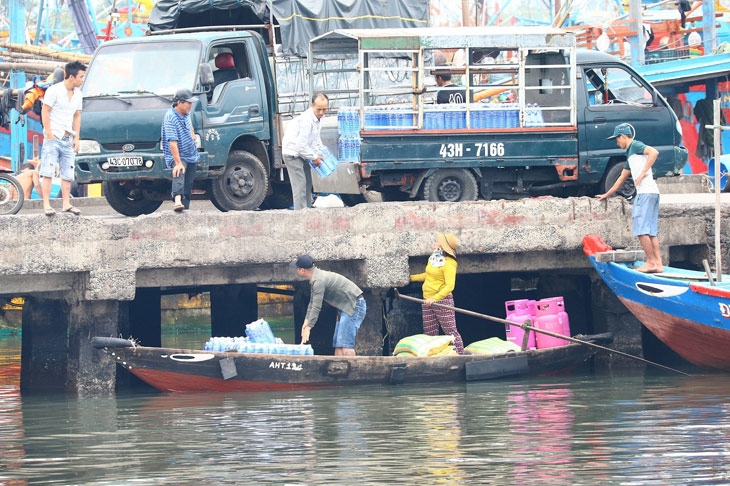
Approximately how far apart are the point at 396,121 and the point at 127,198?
11.3 ft

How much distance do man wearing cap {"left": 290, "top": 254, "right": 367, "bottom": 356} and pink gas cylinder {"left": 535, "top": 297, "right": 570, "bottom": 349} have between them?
2.10 meters

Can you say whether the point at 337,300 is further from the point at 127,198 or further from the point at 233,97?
the point at 127,198

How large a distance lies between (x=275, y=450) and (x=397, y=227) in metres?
4.13

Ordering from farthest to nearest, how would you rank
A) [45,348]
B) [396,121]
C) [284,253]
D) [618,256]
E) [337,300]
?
[396,121], [45,348], [618,256], [284,253], [337,300]

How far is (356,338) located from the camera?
12.8m

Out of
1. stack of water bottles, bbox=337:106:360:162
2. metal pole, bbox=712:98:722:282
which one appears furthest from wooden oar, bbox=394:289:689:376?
stack of water bottles, bbox=337:106:360:162

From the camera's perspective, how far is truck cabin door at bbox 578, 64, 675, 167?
14.1 metres

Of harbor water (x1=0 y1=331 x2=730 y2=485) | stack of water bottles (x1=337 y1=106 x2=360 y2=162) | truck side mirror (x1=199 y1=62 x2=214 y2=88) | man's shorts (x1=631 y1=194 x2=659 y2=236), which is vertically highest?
truck side mirror (x1=199 y1=62 x2=214 y2=88)

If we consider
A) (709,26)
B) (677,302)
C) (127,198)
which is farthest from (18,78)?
(677,302)

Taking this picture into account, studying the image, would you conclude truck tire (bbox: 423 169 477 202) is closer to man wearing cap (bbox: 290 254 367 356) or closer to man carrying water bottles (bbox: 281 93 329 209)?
man carrying water bottles (bbox: 281 93 329 209)

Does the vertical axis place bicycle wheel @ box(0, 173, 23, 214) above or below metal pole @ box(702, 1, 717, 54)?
below

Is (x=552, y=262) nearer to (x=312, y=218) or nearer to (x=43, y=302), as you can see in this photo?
(x=312, y=218)

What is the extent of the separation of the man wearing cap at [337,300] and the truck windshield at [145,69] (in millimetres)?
2918

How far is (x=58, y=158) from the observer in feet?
39.9
